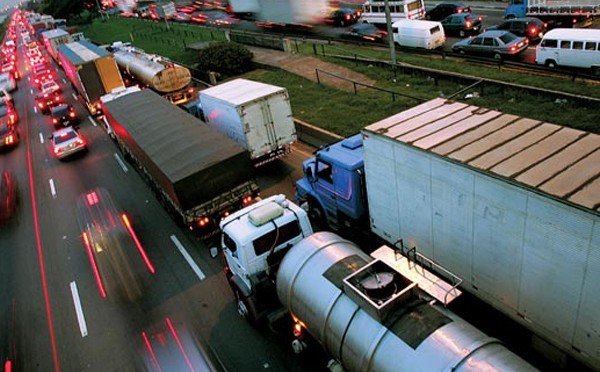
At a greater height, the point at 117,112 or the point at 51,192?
the point at 117,112

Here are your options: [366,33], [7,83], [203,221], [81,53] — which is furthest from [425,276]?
[7,83]

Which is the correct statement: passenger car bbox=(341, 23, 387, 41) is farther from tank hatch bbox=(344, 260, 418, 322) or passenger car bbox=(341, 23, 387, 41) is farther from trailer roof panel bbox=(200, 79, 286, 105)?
tank hatch bbox=(344, 260, 418, 322)

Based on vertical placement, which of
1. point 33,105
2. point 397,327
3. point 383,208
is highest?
point 397,327

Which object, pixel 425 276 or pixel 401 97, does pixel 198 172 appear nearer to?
pixel 425 276

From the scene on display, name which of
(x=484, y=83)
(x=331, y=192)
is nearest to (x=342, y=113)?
(x=484, y=83)

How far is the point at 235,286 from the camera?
34.4 ft

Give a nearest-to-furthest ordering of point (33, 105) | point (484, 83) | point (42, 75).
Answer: point (484, 83) → point (33, 105) → point (42, 75)

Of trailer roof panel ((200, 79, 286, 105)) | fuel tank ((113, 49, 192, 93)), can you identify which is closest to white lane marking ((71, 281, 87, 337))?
trailer roof panel ((200, 79, 286, 105))

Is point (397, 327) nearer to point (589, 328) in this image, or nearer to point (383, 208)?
point (589, 328)

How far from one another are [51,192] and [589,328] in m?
21.9

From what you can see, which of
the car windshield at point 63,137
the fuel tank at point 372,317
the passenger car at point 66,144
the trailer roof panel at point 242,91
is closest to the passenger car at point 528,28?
the trailer roof panel at point 242,91

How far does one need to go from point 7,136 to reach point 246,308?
26.7 metres

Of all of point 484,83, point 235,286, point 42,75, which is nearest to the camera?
point 235,286

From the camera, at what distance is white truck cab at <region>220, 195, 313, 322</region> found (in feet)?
31.8
